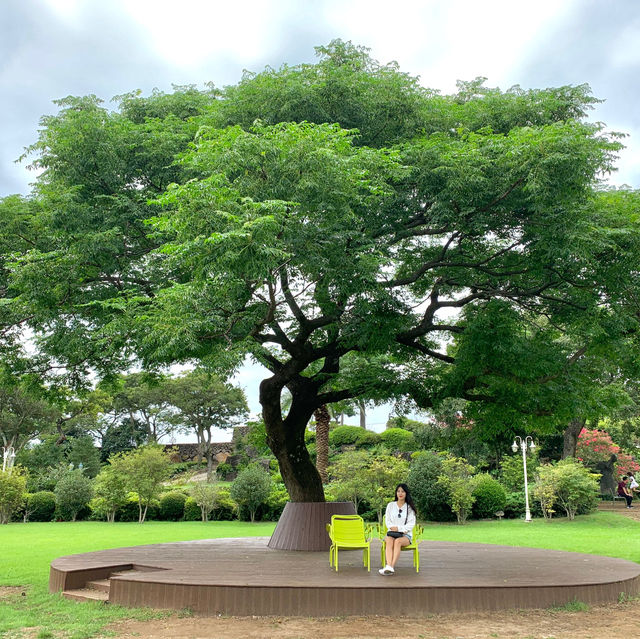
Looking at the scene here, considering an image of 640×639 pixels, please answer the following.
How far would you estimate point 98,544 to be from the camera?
16531 mm

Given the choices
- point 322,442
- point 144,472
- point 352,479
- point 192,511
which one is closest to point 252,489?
point 322,442

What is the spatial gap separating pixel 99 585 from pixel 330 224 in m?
6.08

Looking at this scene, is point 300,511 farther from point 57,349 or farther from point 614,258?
point 614,258

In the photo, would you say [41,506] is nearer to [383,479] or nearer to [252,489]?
[252,489]

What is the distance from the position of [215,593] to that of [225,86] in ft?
27.8

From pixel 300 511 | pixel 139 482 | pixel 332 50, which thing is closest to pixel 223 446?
pixel 139 482

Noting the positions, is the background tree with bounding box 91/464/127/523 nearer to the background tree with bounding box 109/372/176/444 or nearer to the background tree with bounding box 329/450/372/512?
the background tree with bounding box 329/450/372/512

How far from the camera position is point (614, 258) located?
30.9 feet

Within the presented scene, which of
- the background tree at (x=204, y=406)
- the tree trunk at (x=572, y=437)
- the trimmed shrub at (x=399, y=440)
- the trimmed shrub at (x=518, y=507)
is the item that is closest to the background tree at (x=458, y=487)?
the trimmed shrub at (x=518, y=507)

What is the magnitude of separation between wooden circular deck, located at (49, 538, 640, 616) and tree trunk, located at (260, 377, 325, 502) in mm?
2449

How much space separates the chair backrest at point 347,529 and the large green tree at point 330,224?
2.74m

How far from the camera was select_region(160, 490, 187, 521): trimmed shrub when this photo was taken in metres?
28.1

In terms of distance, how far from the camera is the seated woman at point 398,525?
8469mm

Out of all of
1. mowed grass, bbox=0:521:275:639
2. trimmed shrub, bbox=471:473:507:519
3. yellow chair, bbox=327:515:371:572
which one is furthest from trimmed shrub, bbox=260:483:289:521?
yellow chair, bbox=327:515:371:572
